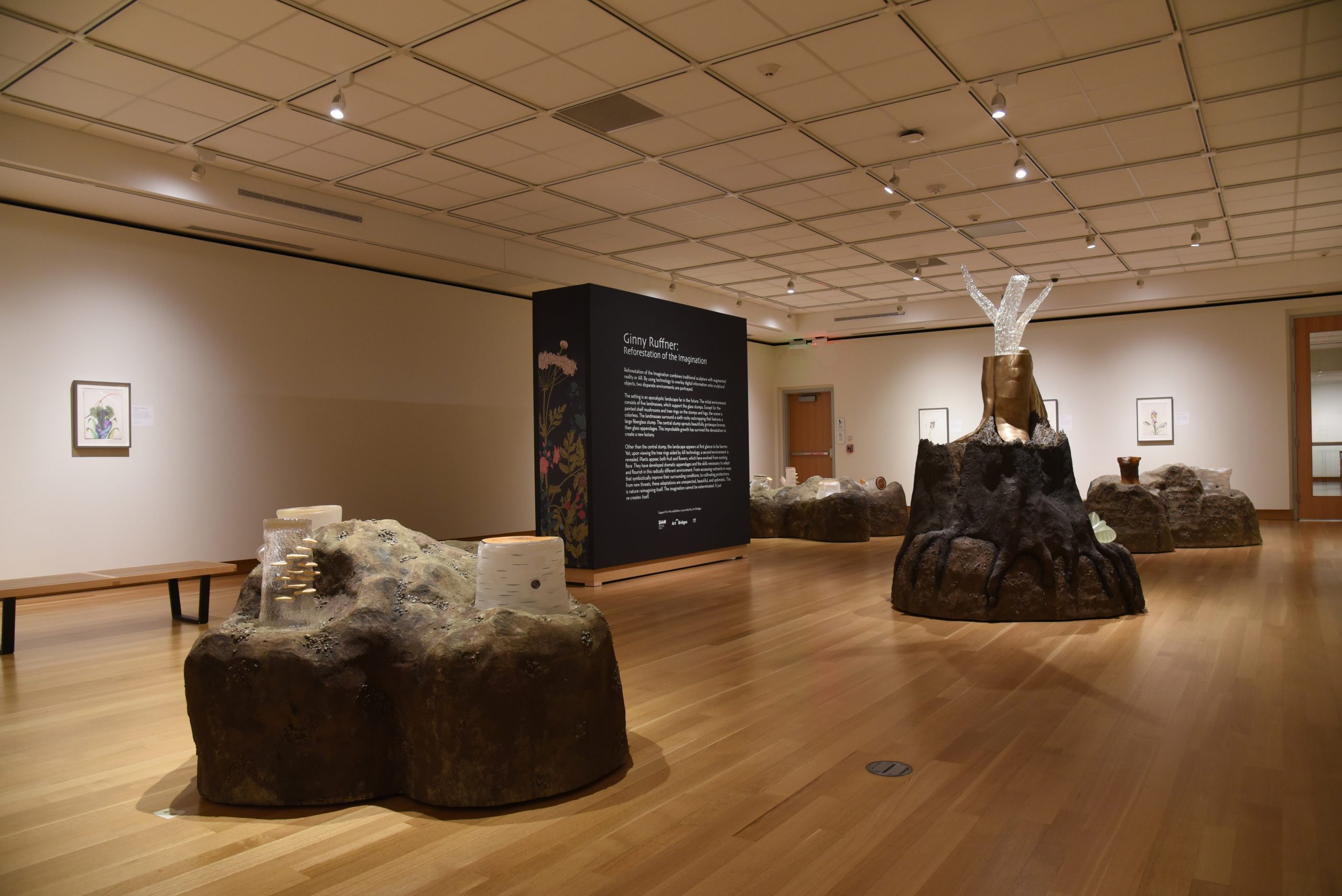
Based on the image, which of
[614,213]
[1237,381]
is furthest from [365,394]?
[1237,381]

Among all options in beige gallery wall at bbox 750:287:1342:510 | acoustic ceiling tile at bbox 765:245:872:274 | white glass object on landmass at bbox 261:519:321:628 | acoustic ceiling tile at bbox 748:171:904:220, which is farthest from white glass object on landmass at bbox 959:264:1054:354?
beige gallery wall at bbox 750:287:1342:510

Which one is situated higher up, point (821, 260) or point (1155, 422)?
point (821, 260)

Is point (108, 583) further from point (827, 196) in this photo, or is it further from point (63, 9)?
point (827, 196)

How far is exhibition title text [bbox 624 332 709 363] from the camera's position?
27.3 ft

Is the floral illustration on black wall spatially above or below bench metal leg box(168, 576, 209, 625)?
above

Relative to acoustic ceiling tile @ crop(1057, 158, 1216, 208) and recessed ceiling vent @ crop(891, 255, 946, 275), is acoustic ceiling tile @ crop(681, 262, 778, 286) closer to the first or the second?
recessed ceiling vent @ crop(891, 255, 946, 275)

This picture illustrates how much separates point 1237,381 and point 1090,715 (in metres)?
11.7

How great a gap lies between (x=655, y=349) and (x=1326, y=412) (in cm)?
1049

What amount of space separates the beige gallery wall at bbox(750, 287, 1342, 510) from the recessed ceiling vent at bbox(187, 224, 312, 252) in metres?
9.51

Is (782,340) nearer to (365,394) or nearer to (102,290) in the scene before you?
(365,394)

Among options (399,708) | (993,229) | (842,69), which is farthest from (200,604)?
(993,229)

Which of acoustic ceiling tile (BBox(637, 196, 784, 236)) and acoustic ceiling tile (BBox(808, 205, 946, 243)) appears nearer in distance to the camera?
acoustic ceiling tile (BBox(637, 196, 784, 236))

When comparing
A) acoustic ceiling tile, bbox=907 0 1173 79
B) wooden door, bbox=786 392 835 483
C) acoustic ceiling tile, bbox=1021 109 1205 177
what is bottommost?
wooden door, bbox=786 392 835 483

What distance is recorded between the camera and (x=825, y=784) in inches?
122
